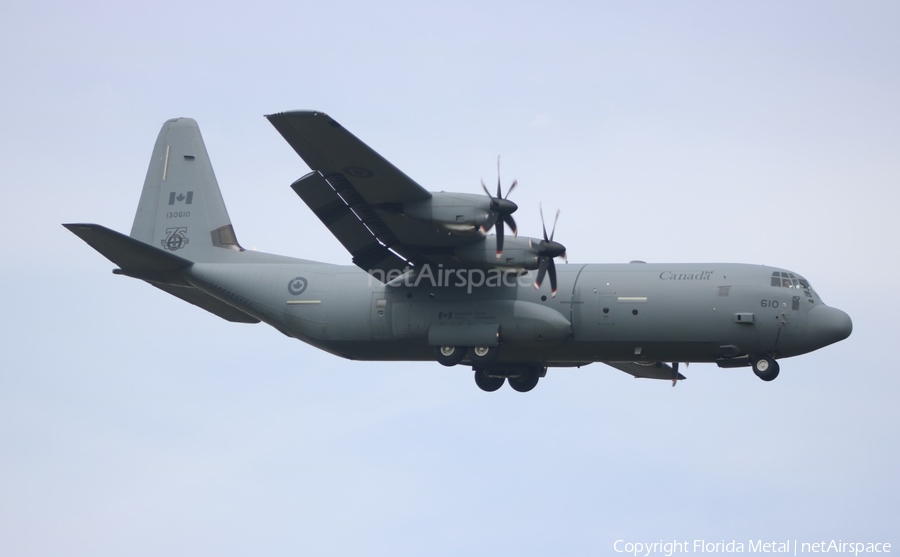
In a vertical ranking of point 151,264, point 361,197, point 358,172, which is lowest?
point 151,264

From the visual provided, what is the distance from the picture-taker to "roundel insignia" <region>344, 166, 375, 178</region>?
74.2ft

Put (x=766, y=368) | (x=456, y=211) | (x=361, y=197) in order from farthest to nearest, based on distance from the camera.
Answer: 1. (x=766, y=368)
2. (x=361, y=197)
3. (x=456, y=211)

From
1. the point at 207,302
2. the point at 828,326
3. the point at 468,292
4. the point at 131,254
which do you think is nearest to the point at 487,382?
the point at 468,292

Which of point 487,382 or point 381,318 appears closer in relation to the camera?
point 381,318

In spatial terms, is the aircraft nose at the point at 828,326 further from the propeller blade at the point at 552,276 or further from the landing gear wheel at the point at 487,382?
the landing gear wheel at the point at 487,382

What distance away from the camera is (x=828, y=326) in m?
23.8

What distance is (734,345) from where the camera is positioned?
2425 cm

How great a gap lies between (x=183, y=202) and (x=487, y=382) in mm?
9362

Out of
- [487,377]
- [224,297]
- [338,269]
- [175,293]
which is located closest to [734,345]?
[487,377]

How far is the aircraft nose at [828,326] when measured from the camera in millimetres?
23844

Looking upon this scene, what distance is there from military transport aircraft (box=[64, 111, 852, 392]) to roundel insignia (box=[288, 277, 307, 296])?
31mm

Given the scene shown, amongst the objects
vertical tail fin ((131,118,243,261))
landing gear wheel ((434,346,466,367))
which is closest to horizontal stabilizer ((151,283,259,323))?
vertical tail fin ((131,118,243,261))

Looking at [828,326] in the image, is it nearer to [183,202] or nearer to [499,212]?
[499,212]

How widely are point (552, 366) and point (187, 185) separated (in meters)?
10.7
